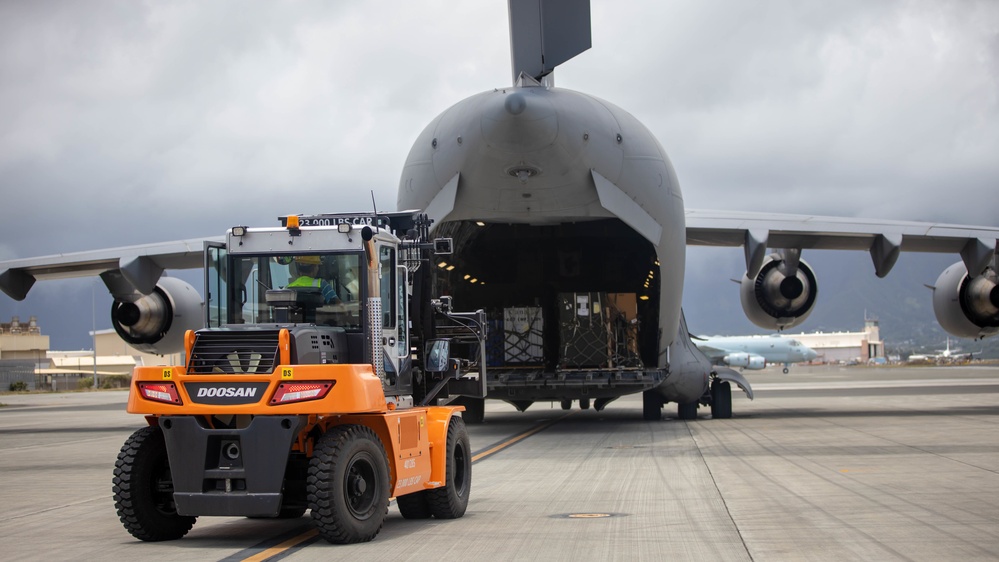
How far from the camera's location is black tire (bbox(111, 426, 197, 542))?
8.05m

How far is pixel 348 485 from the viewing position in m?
7.90

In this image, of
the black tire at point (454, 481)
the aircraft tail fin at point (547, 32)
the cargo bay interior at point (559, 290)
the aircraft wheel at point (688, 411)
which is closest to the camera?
the black tire at point (454, 481)

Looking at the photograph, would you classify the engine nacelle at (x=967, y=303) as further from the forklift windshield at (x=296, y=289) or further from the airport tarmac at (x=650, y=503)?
the forklift windshield at (x=296, y=289)

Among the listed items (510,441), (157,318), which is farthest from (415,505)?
(157,318)

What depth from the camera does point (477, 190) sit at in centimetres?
1692

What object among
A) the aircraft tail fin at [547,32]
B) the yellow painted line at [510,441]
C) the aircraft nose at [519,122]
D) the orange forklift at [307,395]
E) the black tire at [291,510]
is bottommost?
the yellow painted line at [510,441]

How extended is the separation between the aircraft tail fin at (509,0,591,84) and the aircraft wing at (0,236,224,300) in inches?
306

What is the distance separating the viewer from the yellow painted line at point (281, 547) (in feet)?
24.2

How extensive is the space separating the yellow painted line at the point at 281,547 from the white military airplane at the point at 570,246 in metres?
8.27

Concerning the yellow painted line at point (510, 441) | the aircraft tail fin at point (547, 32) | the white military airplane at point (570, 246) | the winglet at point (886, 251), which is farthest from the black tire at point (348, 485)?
the winglet at point (886, 251)

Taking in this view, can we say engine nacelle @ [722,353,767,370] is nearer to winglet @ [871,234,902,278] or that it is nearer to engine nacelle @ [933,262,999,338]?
engine nacelle @ [933,262,999,338]

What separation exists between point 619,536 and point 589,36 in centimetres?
1000

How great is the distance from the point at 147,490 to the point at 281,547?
47.6 inches

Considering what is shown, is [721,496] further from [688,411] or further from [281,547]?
[688,411]
